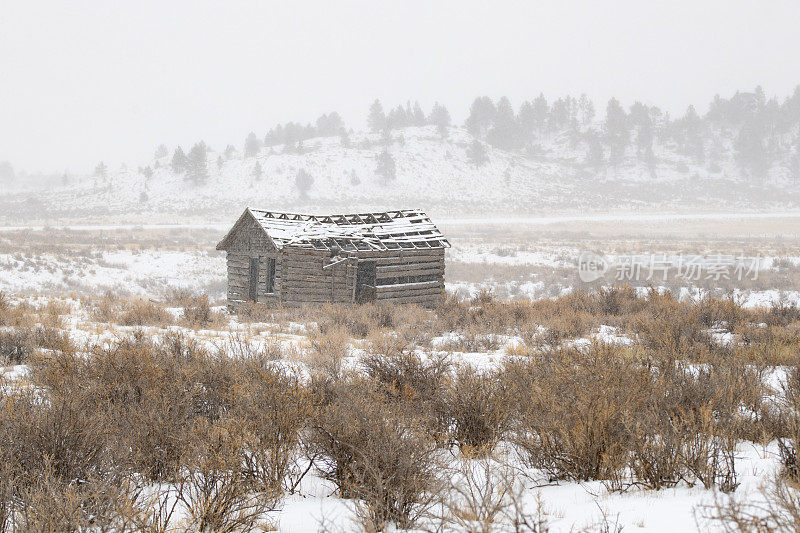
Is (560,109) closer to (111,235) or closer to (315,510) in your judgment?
(111,235)

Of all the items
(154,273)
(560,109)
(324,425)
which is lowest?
(154,273)

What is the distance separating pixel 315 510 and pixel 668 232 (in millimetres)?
60533

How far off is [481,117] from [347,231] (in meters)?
87.5

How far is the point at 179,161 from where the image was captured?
83000 millimetres

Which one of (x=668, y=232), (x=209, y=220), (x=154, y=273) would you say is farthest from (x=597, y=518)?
(x=209, y=220)

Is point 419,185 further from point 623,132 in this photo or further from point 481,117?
point 623,132

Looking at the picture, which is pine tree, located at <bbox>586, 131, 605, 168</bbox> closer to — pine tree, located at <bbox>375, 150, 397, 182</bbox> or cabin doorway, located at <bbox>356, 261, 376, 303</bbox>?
pine tree, located at <bbox>375, 150, 397, 182</bbox>

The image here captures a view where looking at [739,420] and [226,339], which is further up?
[739,420]

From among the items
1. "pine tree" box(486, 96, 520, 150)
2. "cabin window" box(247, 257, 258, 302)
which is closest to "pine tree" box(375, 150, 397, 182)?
"pine tree" box(486, 96, 520, 150)

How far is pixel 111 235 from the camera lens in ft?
154

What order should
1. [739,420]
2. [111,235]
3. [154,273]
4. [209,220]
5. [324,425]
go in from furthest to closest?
[209,220] → [111,235] → [154,273] → [739,420] → [324,425]

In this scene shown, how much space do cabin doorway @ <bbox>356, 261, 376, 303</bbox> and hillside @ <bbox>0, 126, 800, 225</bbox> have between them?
2101 inches

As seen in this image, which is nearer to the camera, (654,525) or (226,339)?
(654,525)

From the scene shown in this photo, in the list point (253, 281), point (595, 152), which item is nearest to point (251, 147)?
point (595, 152)
